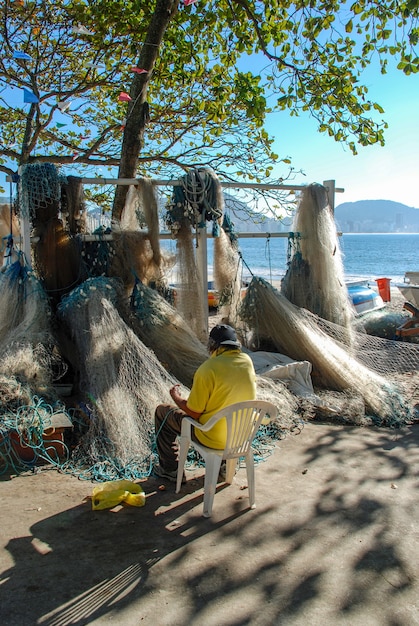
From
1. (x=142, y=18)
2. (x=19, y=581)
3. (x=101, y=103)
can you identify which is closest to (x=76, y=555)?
(x=19, y=581)

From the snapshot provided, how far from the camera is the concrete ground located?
275 centimetres

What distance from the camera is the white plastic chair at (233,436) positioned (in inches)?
149

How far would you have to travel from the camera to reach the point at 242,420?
3873mm

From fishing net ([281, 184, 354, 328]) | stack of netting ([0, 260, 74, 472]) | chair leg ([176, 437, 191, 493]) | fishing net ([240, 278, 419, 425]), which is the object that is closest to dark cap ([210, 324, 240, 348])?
chair leg ([176, 437, 191, 493])

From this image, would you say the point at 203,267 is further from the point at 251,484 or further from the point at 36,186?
the point at 251,484

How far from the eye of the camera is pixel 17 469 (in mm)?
4430

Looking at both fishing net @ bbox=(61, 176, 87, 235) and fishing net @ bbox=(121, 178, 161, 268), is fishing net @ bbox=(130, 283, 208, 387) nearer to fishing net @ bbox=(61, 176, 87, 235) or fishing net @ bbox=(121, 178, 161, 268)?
fishing net @ bbox=(121, 178, 161, 268)

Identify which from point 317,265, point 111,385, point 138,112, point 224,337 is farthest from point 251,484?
point 138,112

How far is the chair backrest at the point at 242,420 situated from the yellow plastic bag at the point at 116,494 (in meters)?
0.75

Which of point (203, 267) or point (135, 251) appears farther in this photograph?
point (203, 267)

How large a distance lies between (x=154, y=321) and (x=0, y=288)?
1710mm

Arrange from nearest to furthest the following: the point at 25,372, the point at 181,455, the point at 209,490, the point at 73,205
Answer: the point at 209,490, the point at 181,455, the point at 25,372, the point at 73,205

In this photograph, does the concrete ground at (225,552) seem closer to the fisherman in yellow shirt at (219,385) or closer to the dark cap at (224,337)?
the fisherman in yellow shirt at (219,385)

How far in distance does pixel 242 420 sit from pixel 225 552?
35.8 inches
